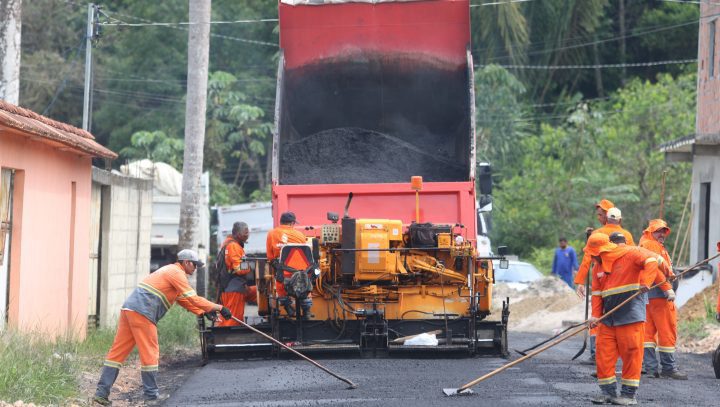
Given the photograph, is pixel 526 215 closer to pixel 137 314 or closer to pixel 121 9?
pixel 121 9

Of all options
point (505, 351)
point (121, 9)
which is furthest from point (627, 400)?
point (121, 9)

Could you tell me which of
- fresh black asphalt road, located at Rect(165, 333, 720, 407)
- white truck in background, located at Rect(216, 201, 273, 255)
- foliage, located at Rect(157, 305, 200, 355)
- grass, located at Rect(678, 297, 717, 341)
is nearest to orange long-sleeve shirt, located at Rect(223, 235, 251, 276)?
fresh black asphalt road, located at Rect(165, 333, 720, 407)

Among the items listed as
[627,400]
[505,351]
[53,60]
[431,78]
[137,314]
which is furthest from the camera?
[53,60]

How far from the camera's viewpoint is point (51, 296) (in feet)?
43.9

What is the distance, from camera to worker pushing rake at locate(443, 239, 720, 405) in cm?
974

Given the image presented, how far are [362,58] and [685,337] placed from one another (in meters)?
6.21

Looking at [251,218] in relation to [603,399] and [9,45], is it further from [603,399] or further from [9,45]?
[603,399]

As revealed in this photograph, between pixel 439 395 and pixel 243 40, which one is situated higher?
pixel 243 40

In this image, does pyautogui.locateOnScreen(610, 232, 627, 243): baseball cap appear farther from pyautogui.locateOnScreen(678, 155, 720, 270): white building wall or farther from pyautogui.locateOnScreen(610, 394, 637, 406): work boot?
pyautogui.locateOnScreen(678, 155, 720, 270): white building wall

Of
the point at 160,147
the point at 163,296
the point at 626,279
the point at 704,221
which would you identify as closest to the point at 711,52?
the point at 704,221

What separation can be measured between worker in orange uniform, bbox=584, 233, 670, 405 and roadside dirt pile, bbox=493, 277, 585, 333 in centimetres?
1026

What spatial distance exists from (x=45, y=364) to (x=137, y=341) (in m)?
0.81

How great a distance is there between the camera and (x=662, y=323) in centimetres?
1209

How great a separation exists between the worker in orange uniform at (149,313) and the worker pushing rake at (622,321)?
2351mm
